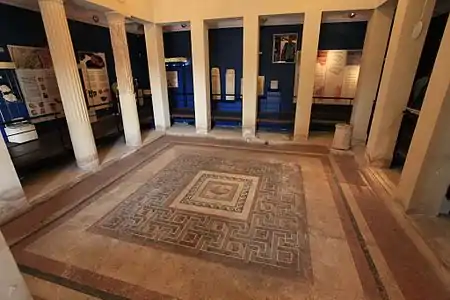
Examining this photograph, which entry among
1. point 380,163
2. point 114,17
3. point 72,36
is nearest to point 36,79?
point 72,36

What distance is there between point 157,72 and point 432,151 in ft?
18.1

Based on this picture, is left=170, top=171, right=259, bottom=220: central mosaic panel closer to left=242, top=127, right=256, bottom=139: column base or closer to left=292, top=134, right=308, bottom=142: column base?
left=242, top=127, right=256, bottom=139: column base

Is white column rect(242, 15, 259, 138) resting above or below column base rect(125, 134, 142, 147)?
above

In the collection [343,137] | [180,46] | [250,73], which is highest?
[180,46]

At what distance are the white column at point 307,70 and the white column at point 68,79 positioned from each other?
4.21m

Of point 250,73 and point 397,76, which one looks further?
point 250,73

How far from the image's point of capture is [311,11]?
4465 millimetres

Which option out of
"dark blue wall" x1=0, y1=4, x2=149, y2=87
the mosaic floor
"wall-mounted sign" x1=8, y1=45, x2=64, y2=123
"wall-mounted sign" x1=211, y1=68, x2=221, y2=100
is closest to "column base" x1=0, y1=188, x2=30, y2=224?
the mosaic floor

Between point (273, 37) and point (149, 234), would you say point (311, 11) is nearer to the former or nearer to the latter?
point (273, 37)

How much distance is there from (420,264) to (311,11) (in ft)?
14.8

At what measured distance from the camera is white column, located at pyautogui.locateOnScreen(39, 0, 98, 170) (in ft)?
10.2

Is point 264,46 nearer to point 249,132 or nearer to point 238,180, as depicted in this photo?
point 249,132

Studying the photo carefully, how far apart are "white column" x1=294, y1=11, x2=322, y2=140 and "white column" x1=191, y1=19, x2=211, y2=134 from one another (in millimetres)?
2204

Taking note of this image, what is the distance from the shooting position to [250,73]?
512 cm
